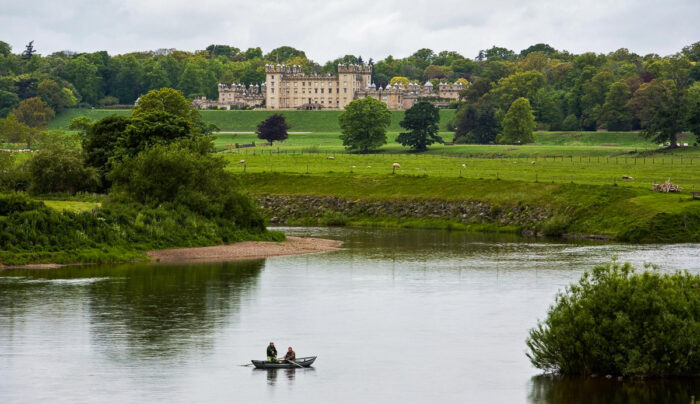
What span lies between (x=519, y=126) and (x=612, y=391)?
150963 millimetres

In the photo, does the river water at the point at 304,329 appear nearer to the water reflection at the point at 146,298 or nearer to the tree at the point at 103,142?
the water reflection at the point at 146,298

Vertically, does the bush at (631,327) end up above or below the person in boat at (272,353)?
above

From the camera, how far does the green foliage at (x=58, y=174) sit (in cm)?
8750

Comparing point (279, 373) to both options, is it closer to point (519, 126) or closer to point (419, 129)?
point (419, 129)

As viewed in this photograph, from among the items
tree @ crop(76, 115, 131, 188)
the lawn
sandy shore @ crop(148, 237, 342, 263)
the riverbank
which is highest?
tree @ crop(76, 115, 131, 188)

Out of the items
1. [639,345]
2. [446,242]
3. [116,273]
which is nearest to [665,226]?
[446,242]

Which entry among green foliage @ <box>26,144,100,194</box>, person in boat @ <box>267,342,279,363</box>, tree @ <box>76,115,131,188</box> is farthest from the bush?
tree @ <box>76,115,131,188</box>

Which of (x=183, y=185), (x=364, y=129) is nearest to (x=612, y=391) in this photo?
(x=183, y=185)

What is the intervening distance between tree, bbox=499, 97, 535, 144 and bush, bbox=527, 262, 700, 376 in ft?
485

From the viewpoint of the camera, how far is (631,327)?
115 feet

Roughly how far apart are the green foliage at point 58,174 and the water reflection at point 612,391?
60.1m

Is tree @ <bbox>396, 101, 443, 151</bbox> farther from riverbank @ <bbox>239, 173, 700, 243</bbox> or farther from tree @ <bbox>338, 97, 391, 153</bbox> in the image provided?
riverbank @ <bbox>239, 173, 700, 243</bbox>

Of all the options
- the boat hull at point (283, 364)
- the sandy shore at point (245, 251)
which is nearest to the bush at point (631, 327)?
the boat hull at point (283, 364)

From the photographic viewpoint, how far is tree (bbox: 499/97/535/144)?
18338 cm
